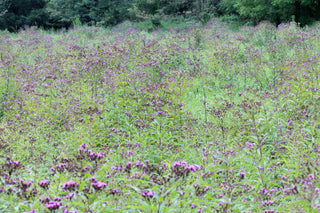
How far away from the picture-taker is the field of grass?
7.45 ft

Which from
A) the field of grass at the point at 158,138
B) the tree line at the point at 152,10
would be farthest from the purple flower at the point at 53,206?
the tree line at the point at 152,10

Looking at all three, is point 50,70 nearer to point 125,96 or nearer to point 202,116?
point 125,96

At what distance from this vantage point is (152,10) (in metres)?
24.1

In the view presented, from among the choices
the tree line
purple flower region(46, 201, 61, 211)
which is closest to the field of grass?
purple flower region(46, 201, 61, 211)

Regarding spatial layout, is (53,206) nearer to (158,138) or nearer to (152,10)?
(158,138)

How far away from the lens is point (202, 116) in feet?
17.6

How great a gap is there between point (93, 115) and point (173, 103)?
1375 mm

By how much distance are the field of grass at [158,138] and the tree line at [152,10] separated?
32.0ft

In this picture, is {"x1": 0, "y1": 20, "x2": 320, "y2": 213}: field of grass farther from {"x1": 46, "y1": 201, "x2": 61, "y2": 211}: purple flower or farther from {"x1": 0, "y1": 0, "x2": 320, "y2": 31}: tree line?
{"x1": 0, "y1": 0, "x2": 320, "y2": 31}: tree line

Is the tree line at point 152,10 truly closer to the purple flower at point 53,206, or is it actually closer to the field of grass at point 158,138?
the field of grass at point 158,138

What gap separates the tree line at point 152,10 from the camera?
1794 centimetres

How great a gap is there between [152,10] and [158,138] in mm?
21762

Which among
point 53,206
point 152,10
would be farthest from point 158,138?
point 152,10

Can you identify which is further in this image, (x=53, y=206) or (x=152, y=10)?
(x=152, y=10)
